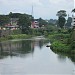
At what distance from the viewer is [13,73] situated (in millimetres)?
19250

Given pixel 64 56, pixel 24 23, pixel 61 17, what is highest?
pixel 61 17

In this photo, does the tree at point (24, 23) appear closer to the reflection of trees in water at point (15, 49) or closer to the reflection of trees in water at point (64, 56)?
the reflection of trees in water at point (15, 49)

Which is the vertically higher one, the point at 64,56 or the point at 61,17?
the point at 61,17

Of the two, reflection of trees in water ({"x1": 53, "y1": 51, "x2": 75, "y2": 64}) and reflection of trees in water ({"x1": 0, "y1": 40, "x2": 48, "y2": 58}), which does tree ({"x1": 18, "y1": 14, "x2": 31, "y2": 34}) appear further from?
reflection of trees in water ({"x1": 53, "y1": 51, "x2": 75, "y2": 64})

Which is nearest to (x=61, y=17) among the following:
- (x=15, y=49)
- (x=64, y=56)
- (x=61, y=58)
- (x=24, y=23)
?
(x=24, y=23)

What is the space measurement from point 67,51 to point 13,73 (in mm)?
10737

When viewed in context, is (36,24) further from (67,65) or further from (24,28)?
(67,65)

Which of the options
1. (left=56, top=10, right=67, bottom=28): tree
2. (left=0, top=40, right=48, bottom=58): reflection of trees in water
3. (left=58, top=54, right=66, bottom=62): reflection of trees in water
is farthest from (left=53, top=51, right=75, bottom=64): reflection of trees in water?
(left=56, top=10, right=67, bottom=28): tree

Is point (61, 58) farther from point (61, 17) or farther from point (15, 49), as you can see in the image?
point (61, 17)

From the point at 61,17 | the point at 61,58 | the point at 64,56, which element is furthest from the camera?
the point at 61,17

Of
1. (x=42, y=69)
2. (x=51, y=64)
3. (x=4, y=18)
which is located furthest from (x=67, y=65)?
(x=4, y=18)

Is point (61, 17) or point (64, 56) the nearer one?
point (64, 56)

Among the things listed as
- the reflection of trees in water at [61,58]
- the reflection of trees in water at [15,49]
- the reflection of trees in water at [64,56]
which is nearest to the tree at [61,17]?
the reflection of trees in water at [15,49]

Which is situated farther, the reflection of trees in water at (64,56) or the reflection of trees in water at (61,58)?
the reflection of trees in water at (64,56)
